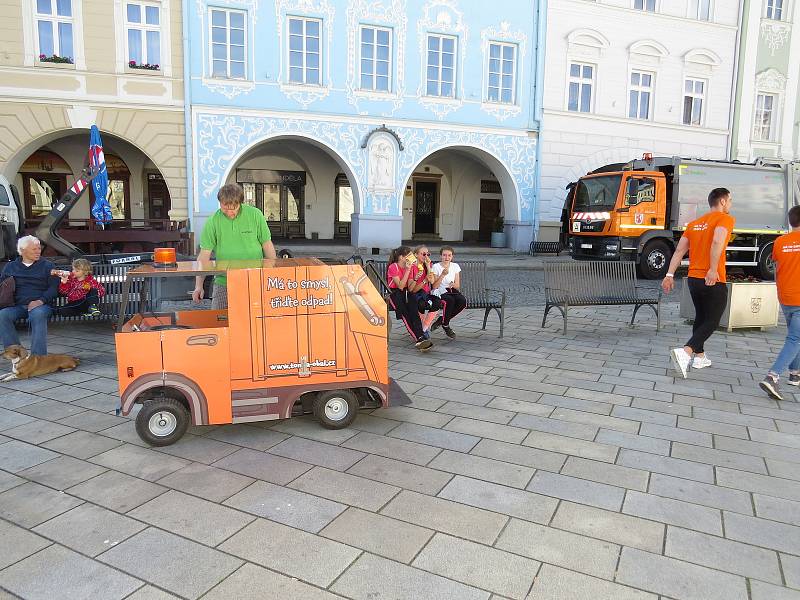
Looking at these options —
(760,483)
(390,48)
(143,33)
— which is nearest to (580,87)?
(390,48)

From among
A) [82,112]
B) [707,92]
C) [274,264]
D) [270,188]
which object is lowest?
[274,264]

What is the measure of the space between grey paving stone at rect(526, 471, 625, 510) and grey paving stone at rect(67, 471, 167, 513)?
219 cm

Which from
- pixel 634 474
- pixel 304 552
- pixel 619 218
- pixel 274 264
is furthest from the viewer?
Result: pixel 619 218

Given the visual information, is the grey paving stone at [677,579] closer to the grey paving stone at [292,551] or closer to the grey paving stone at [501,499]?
the grey paving stone at [501,499]

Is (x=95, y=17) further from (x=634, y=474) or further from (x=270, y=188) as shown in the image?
(x=634, y=474)

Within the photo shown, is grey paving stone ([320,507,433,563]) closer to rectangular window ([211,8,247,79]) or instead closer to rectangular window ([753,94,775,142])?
rectangular window ([211,8,247,79])

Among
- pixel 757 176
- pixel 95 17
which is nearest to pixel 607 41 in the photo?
pixel 757 176

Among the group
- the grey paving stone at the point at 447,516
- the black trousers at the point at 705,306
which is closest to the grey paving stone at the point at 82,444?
the grey paving stone at the point at 447,516

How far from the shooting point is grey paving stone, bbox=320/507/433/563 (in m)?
2.88

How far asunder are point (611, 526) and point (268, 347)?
2.42m

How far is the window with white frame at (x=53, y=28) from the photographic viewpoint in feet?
53.0

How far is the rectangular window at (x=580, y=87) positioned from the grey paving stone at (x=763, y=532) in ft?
65.3

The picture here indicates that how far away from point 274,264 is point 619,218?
13.0m

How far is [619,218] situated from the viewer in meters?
15.5
